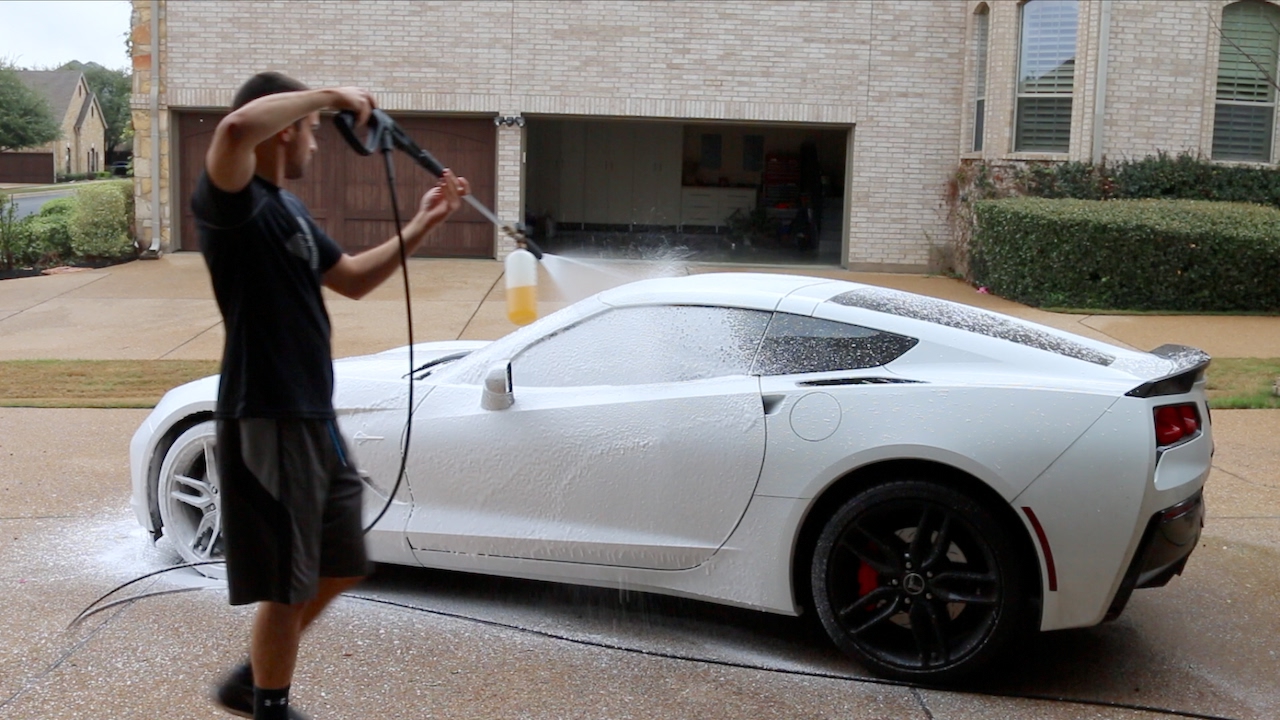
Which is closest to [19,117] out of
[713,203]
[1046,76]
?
[713,203]

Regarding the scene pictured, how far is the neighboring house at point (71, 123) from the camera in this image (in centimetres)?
7081

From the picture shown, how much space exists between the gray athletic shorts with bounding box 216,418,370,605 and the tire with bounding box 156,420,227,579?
2160mm

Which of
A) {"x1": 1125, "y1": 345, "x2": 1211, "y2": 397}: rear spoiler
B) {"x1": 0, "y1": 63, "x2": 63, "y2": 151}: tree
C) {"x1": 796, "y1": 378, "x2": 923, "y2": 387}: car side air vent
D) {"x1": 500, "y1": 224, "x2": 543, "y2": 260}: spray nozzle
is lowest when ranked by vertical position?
{"x1": 796, "y1": 378, "x2": 923, "y2": 387}: car side air vent

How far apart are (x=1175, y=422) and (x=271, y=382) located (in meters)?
2.87

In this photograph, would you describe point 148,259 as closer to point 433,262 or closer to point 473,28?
point 433,262

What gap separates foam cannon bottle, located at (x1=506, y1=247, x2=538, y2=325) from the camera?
4152 mm

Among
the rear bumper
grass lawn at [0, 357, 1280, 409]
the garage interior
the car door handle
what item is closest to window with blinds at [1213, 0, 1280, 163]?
grass lawn at [0, 357, 1280, 409]

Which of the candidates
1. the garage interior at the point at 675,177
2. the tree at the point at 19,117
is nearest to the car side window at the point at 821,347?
the garage interior at the point at 675,177

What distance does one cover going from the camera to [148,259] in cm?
1805

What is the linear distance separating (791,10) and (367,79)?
5.72 m

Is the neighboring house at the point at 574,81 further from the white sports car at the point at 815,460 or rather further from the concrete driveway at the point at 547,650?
the white sports car at the point at 815,460

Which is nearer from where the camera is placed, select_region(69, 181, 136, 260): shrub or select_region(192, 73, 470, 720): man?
select_region(192, 73, 470, 720): man

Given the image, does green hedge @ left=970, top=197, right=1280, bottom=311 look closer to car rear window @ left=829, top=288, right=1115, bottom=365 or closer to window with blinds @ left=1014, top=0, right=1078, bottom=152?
window with blinds @ left=1014, top=0, right=1078, bottom=152

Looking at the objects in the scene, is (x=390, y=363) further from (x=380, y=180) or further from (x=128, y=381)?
(x=380, y=180)
